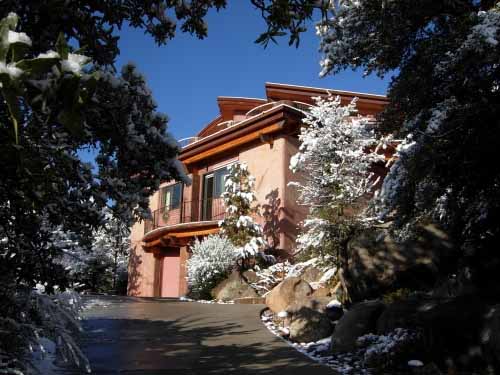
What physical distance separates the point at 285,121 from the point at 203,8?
10.8 m

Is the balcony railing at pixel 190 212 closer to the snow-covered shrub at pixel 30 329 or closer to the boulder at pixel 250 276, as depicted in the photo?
the boulder at pixel 250 276

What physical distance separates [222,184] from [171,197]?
3.99m

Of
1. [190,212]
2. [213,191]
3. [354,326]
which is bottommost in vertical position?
[354,326]

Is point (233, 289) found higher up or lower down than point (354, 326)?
higher up

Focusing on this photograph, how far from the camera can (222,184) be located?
18391mm

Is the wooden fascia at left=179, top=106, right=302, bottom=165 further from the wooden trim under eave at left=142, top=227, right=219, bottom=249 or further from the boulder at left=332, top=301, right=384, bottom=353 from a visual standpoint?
the boulder at left=332, top=301, right=384, bottom=353

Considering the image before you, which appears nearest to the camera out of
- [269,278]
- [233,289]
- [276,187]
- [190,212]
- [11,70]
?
[11,70]

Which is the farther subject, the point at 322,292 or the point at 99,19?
the point at 322,292

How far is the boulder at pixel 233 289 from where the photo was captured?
13141 millimetres

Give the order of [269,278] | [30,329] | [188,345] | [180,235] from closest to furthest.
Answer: [30,329]
[188,345]
[269,278]
[180,235]

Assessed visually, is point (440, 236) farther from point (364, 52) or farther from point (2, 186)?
point (2, 186)

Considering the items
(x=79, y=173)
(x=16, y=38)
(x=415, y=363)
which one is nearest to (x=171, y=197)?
(x=415, y=363)

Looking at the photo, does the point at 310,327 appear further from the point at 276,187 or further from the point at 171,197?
the point at 171,197

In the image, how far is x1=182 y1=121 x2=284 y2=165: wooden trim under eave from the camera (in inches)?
610
